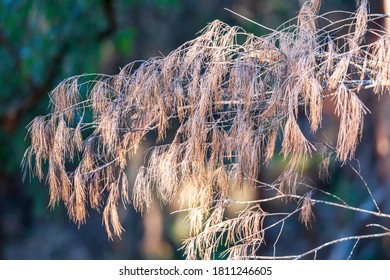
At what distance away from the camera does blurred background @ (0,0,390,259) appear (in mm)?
5848

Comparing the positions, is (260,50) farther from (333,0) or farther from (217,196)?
(333,0)

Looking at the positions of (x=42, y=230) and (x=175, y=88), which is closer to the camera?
(x=175, y=88)

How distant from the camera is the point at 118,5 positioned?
22.1 feet

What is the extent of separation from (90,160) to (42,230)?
729 cm

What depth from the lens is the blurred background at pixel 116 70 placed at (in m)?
5.85

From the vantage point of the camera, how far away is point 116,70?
8516 millimetres

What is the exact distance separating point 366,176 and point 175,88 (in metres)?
4.52

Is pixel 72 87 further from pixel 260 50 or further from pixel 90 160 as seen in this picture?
pixel 260 50
